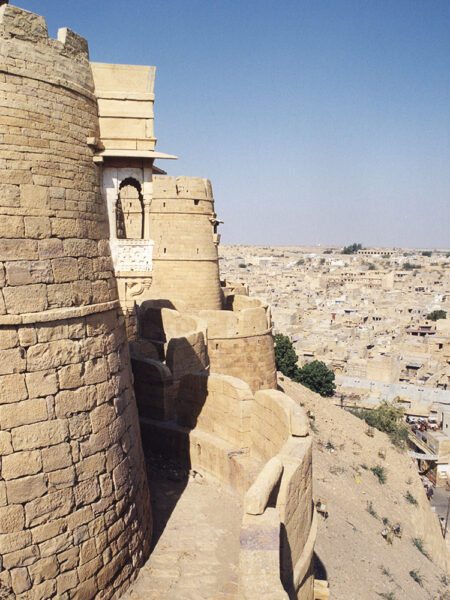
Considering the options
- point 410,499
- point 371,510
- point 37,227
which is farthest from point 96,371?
point 410,499

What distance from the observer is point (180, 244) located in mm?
15867

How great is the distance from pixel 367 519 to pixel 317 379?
62.1 feet

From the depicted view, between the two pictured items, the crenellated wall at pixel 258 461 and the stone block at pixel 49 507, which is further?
the crenellated wall at pixel 258 461

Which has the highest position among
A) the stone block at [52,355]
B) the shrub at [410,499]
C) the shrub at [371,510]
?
the stone block at [52,355]

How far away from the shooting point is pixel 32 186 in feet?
14.0

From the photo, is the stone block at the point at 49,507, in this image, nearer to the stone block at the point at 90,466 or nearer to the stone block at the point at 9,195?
the stone block at the point at 90,466

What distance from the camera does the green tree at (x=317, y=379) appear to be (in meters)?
32.3

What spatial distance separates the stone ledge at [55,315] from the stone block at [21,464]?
1126 mm

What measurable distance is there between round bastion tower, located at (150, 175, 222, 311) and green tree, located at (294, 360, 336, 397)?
18.2 metres

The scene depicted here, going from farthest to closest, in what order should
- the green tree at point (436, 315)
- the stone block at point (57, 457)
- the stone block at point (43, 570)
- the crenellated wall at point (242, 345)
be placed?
the green tree at point (436, 315) < the crenellated wall at point (242, 345) < the stone block at point (57, 457) < the stone block at point (43, 570)

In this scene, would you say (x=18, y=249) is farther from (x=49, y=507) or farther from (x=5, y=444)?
(x=49, y=507)

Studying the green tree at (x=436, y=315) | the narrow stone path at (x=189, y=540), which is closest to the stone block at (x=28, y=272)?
the narrow stone path at (x=189, y=540)

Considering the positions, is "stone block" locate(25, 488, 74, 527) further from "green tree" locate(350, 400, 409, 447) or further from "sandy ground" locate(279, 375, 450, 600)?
"green tree" locate(350, 400, 409, 447)

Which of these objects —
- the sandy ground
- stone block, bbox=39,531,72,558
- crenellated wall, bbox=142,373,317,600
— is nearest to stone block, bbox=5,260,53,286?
stone block, bbox=39,531,72,558
